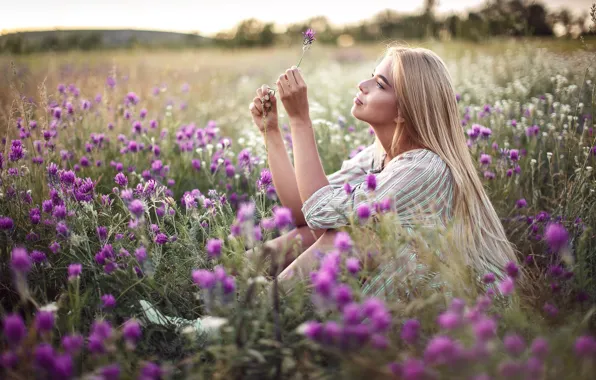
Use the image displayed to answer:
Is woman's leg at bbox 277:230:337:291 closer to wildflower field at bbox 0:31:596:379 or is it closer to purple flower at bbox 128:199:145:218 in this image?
wildflower field at bbox 0:31:596:379

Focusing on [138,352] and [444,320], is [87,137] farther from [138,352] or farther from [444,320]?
[444,320]

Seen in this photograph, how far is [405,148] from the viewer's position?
94.0 inches

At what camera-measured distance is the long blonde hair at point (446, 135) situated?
7.16ft

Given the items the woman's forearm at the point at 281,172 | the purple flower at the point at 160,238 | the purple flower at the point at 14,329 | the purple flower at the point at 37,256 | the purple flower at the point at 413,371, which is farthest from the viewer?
the woman's forearm at the point at 281,172

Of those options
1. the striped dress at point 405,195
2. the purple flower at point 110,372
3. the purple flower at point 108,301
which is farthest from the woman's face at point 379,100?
the purple flower at point 110,372

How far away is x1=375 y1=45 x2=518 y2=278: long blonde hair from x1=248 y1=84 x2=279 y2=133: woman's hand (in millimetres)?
621

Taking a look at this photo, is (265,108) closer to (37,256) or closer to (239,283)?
(239,283)

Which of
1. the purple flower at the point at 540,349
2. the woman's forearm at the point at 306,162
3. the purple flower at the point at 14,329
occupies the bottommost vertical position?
the purple flower at the point at 540,349

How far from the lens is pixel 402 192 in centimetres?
A: 203

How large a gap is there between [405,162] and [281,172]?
694 mm

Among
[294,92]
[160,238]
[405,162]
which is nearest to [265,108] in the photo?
[294,92]

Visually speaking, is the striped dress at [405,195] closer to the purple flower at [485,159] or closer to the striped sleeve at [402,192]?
the striped sleeve at [402,192]

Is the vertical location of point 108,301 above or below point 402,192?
below

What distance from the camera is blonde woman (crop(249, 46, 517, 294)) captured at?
2070mm
